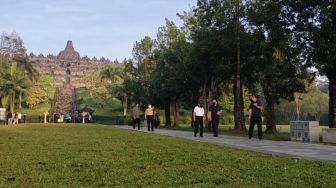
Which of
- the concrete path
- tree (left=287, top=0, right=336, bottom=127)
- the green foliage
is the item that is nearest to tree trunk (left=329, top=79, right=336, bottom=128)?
tree (left=287, top=0, right=336, bottom=127)

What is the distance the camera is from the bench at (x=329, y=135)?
18.3 metres

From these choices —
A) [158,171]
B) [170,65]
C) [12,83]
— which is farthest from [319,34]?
[12,83]

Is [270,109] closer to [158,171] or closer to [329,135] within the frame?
[329,135]

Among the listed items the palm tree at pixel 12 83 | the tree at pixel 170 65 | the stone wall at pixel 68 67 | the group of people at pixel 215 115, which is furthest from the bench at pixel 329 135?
the stone wall at pixel 68 67

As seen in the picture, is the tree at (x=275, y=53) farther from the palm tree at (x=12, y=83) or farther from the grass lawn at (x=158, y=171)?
the palm tree at (x=12, y=83)

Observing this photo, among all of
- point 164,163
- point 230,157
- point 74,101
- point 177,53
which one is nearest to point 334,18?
point 230,157

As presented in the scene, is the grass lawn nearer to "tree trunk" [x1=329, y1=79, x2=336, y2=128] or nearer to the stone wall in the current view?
"tree trunk" [x1=329, y1=79, x2=336, y2=128]

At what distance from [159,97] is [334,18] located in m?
31.7

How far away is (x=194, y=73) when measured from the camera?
4156 centimetres

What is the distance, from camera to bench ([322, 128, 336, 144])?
1828cm

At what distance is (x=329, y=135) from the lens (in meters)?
18.5

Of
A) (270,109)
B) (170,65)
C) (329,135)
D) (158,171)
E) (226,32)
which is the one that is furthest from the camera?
(170,65)

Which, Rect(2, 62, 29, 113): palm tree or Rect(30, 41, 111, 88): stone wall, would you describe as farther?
Rect(30, 41, 111, 88): stone wall

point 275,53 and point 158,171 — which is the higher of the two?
point 275,53
